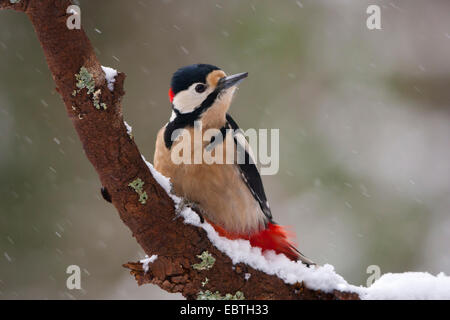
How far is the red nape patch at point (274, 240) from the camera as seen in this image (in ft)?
10.0

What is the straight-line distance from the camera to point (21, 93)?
4914 millimetres

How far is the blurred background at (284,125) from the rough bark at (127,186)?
2.63 meters

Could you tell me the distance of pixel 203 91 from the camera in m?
3.18

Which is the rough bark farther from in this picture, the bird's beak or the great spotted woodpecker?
the bird's beak

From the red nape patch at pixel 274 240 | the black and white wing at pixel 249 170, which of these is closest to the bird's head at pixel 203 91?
the black and white wing at pixel 249 170

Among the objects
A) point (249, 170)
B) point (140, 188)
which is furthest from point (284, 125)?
point (140, 188)

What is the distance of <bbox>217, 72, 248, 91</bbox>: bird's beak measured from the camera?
122 inches

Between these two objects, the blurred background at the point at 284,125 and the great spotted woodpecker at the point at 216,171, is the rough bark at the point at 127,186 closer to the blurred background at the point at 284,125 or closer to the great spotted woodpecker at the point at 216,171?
the great spotted woodpecker at the point at 216,171

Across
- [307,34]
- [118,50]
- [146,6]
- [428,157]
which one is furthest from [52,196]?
[428,157]

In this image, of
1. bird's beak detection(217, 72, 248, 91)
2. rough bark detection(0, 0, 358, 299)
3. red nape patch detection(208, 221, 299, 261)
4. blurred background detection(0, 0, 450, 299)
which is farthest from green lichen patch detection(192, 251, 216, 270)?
blurred background detection(0, 0, 450, 299)

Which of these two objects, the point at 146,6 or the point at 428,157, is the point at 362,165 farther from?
the point at 146,6

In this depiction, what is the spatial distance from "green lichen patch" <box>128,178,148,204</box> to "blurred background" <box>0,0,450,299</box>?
9.53 ft

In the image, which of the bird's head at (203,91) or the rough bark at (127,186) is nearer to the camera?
the rough bark at (127,186)

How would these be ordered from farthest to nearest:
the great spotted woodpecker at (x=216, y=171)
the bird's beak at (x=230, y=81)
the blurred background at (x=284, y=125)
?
the blurred background at (x=284, y=125), the bird's beak at (x=230, y=81), the great spotted woodpecker at (x=216, y=171)
